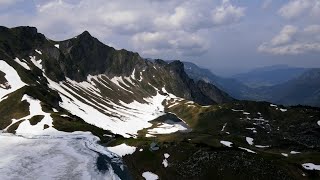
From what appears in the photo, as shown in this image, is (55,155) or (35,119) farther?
(35,119)

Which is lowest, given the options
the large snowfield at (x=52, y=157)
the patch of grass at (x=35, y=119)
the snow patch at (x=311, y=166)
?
the snow patch at (x=311, y=166)

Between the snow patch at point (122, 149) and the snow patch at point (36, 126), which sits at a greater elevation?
the snow patch at point (36, 126)

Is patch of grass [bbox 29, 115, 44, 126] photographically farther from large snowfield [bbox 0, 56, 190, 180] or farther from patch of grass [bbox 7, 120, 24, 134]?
patch of grass [bbox 7, 120, 24, 134]

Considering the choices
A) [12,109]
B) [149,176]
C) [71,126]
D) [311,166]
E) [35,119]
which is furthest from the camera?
[12,109]

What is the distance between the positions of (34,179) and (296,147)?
116 meters

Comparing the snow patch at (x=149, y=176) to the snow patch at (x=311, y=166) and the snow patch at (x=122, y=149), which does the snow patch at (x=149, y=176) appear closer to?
the snow patch at (x=122, y=149)

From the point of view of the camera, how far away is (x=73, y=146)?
4616 inches

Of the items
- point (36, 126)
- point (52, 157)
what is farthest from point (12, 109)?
point (52, 157)

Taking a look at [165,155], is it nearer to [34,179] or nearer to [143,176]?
[143,176]

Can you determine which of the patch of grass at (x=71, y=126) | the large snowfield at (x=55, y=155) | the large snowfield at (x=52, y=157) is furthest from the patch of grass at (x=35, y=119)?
the large snowfield at (x=52, y=157)

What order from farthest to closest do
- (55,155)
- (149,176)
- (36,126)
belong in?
(36,126) → (55,155) → (149,176)

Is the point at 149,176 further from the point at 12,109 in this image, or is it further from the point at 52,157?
the point at 12,109

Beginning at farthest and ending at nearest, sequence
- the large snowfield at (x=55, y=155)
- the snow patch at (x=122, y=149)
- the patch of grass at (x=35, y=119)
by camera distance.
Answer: the patch of grass at (x=35, y=119) → the snow patch at (x=122, y=149) → the large snowfield at (x=55, y=155)

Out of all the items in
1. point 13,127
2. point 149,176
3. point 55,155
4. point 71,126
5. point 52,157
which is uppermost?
point 13,127
